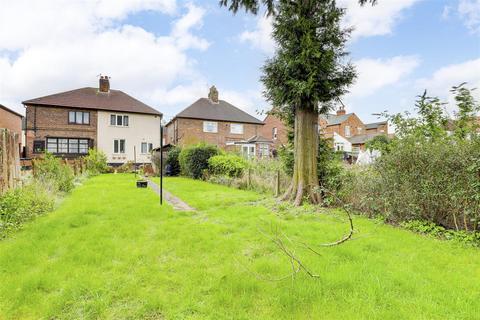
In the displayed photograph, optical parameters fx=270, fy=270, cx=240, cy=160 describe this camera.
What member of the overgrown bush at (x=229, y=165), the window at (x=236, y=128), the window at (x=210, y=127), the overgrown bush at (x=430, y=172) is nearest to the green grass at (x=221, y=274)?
the overgrown bush at (x=430, y=172)

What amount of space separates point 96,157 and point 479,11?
83.9ft

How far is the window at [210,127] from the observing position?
33.0 meters

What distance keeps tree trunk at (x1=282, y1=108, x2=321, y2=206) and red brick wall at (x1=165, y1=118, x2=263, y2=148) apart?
2214 centimetres

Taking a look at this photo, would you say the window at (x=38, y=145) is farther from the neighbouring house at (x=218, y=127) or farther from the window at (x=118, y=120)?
the neighbouring house at (x=218, y=127)

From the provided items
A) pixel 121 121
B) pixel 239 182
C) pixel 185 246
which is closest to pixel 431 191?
pixel 185 246

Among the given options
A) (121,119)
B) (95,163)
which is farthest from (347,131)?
(95,163)

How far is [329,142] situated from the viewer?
31.7 feet

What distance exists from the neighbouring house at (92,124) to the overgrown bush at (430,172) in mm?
22341

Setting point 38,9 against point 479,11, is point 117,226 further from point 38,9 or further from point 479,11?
point 479,11

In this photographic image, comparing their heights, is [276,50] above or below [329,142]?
above

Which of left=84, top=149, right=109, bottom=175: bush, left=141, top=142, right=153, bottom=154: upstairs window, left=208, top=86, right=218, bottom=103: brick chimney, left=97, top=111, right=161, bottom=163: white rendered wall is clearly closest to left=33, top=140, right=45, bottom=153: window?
left=97, top=111, right=161, bottom=163: white rendered wall

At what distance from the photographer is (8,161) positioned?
7.45 meters

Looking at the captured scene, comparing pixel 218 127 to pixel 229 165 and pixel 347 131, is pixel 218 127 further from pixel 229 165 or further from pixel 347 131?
pixel 347 131

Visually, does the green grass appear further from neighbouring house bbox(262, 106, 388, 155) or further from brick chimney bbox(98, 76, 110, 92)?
neighbouring house bbox(262, 106, 388, 155)
